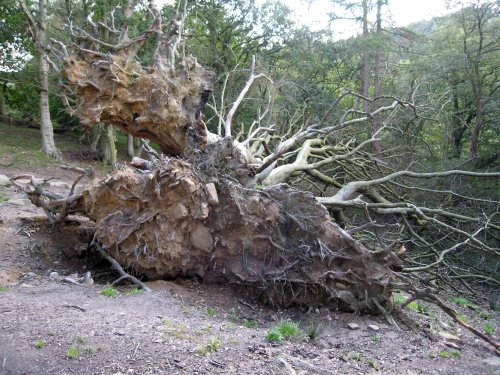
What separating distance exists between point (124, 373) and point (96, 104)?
12.2 feet

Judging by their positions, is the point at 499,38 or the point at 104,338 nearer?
the point at 104,338

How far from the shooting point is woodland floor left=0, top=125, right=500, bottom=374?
11.4 feet

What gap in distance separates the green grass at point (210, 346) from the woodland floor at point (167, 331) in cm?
1

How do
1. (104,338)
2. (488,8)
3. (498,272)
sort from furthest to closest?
1. (488,8)
2. (498,272)
3. (104,338)

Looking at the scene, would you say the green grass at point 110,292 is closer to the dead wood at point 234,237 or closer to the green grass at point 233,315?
the dead wood at point 234,237

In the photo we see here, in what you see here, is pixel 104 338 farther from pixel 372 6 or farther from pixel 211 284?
pixel 372 6

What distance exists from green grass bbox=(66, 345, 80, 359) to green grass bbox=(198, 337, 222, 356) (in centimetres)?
96

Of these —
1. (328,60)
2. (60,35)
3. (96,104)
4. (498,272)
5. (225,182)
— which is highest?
(60,35)

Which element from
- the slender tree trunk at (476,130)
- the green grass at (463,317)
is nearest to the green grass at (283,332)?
the green grass at (463,317)

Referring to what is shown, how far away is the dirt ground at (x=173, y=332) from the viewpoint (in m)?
3.46

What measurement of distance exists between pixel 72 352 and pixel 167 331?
33.3 inches

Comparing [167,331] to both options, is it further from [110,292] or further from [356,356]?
[356,356]

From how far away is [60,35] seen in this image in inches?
565

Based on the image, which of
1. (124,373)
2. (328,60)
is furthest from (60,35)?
(124,373)
